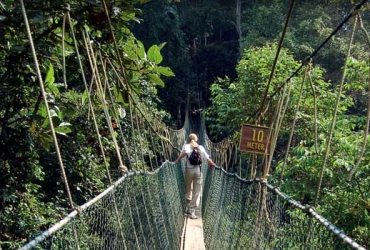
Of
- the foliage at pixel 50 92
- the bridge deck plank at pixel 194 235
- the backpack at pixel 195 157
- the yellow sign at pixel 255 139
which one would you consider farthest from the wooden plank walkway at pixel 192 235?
the yellow sign at pixel 255 139

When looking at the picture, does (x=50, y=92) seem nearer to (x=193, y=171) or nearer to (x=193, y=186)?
(x=193, y=171)

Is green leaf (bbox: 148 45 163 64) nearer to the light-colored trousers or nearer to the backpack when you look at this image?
the backpack

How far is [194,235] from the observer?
3750mm

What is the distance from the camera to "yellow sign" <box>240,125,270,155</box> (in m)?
2.17

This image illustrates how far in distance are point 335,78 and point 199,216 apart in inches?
251

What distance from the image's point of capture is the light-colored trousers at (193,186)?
4266 mm

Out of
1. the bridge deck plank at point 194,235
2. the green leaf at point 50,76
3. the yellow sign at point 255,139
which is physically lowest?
the bridge deck plank at point 194,235

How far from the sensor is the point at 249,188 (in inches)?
86.4

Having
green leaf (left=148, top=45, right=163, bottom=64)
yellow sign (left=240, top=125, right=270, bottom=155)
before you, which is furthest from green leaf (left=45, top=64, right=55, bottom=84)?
yellow sign (left=240, top=125, right=270, bottom=155)

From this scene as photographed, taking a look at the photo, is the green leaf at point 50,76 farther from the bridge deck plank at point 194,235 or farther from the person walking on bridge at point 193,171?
A: the person walking on bridge at point 193,171

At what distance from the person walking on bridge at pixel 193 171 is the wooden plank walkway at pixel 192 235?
0.14 meters

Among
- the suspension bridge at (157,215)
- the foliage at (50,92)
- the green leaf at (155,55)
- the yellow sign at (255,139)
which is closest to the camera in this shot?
the suspension bridge at (157,215)

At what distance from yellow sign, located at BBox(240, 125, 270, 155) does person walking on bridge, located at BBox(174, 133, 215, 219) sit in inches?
74.6

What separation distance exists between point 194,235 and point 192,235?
0.05 ft
